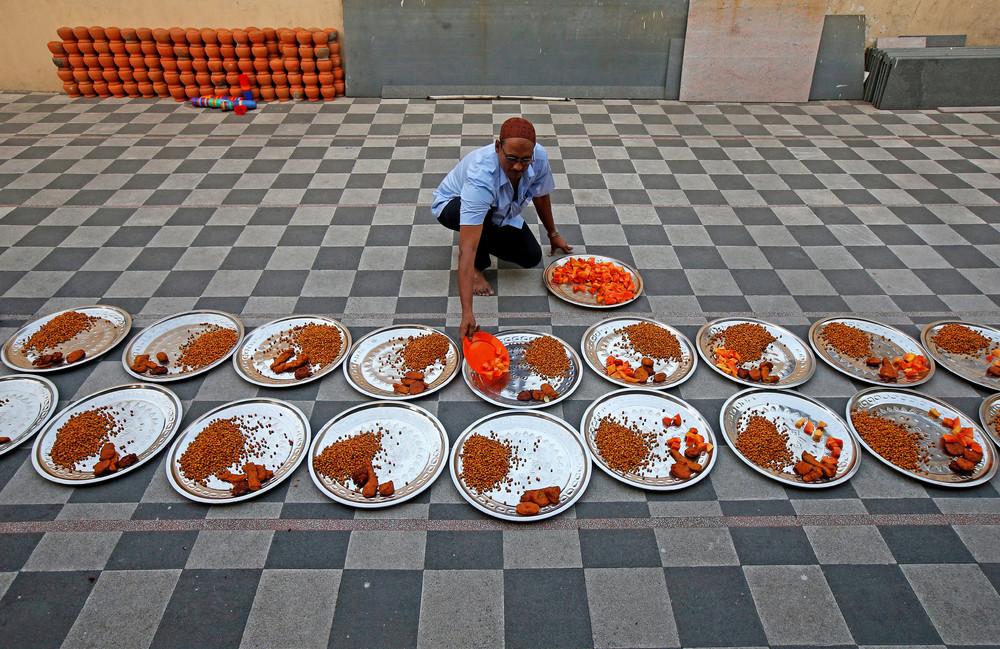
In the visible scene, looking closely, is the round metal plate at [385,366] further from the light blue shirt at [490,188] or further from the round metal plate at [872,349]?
the round metal plate at [872,349]

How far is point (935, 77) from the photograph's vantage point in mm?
A: 6664

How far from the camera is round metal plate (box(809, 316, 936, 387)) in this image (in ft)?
10.0

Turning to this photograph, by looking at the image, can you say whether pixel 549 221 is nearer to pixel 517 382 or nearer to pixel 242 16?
pixel 517 382

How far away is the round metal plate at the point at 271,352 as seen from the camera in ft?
9.99

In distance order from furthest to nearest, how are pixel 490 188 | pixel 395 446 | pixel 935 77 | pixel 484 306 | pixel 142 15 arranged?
pixel 142 15 < pixel 935 77 < pixel 484 306 < pixel 490 188 < pixel 395 446

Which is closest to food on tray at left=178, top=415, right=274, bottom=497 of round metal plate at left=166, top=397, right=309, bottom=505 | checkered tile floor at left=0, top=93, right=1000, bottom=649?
round metal plate at left=166, top=397, right=309, bottom=505

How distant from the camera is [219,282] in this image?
386 cm

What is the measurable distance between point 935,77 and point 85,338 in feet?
27.9

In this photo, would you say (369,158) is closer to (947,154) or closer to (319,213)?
(319,213)

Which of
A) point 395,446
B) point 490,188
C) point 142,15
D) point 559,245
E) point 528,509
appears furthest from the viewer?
point 142,15

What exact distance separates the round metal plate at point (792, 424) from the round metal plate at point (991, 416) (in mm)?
678

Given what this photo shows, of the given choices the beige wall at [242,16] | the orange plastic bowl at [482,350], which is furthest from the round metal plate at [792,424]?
the beige wall at [242,16]

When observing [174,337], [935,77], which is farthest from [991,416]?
[935,77]

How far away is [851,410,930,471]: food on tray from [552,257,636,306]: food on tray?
55.3 inches
